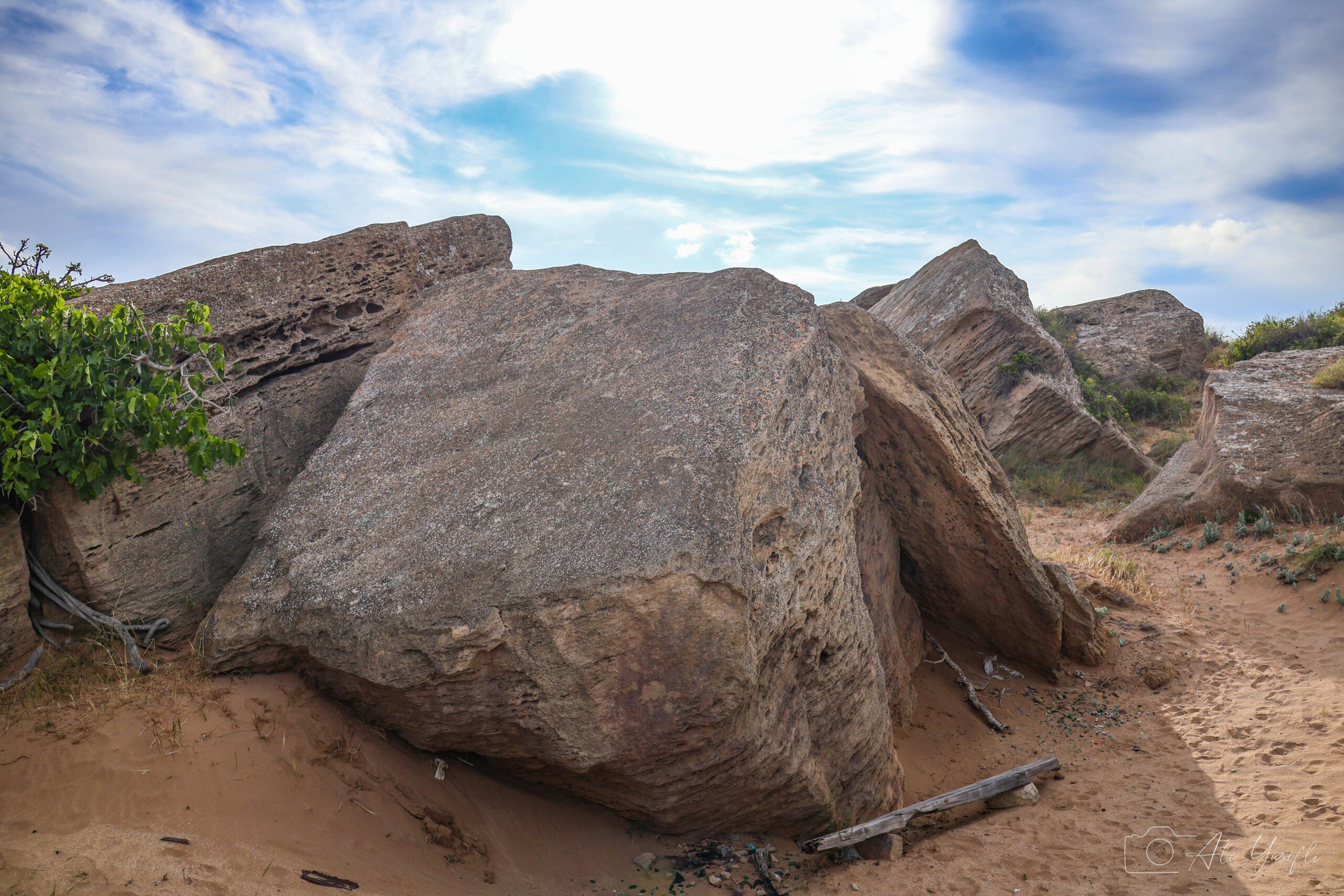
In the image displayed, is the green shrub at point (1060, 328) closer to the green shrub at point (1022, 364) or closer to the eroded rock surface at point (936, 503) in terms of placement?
the green shrub at point (1022, 364)

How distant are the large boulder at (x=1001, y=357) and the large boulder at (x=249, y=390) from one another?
333 inches

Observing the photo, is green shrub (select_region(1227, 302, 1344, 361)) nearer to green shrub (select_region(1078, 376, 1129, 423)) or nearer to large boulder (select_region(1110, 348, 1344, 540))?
green shrub (select_region(1078, 376, 1129, 423))

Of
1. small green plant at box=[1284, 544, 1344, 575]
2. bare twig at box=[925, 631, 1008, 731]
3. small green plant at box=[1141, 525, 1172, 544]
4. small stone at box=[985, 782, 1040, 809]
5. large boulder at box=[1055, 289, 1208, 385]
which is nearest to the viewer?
small stone at box=[985, 782, 1040, 809]

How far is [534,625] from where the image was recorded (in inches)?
150

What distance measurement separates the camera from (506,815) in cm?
444

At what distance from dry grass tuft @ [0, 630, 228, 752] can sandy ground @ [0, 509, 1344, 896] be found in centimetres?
2

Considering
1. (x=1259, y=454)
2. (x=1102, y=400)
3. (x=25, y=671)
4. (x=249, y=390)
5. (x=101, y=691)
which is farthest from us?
(x=1102, y=400)

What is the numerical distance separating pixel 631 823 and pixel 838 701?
1.41m

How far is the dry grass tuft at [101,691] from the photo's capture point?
4.02m

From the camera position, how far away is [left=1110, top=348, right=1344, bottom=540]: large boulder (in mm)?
9383

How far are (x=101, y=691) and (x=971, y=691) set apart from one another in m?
6.36

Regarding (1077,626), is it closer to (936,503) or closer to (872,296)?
(936,503)

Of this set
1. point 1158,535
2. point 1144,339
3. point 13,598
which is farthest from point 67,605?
point 1144,339

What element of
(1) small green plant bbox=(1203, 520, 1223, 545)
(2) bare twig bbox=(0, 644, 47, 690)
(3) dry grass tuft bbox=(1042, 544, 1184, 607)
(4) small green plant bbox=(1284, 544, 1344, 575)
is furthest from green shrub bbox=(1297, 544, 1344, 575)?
(2) bare twig bbox=(0, 644, 47, 690)
